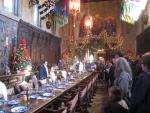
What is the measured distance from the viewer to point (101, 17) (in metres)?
30.1

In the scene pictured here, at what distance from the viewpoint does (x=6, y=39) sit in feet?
41.3

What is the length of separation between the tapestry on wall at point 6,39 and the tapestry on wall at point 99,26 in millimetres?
16201

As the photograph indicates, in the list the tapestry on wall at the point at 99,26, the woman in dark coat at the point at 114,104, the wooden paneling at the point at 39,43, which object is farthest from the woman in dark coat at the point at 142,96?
the tapestry on wall at the point at 99,26

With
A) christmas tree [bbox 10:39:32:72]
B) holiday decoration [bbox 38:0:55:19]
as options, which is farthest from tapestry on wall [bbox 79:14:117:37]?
christmas tree [bbox 10:39:32:72]

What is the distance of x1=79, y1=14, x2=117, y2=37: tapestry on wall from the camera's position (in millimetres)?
29234

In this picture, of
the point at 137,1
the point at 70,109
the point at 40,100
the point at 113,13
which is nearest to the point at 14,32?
the point at 137,1

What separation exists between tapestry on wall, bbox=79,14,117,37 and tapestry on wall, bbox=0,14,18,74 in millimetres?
16201

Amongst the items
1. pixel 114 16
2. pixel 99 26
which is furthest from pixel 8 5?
pixel 99 26

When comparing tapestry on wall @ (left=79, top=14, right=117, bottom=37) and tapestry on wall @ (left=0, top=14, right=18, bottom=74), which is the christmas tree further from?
tapestry on wall @ (left=79, top=14, right=117, bottom=37)

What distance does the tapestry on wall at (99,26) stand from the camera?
29234 mm

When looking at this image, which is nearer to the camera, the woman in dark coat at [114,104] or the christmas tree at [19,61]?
the woman in dark coat at [114,104]

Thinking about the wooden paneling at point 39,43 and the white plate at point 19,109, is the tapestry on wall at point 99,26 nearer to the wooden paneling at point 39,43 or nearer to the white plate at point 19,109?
the wooden paneling at point 39,43

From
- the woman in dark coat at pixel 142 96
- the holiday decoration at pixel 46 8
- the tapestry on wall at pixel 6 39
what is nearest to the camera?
the woman in dark coat at pixel 142 96

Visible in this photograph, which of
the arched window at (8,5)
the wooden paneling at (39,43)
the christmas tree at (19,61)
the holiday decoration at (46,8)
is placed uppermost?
the holiday decoration at (46,8)
